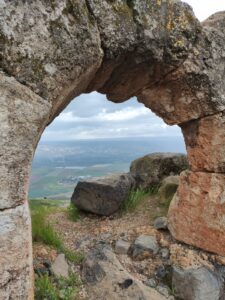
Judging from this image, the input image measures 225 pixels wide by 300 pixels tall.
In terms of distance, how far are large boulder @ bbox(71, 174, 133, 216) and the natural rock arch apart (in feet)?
7.03

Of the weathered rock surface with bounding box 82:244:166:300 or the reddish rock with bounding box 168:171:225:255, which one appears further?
the reddish rock with bounding box 168:171:225:255

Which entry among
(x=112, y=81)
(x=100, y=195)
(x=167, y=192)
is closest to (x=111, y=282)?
(x=112, y=81)

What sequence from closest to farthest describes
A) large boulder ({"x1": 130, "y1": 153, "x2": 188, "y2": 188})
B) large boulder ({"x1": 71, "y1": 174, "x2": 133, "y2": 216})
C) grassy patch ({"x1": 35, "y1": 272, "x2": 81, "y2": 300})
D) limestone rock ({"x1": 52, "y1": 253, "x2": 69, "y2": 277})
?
grassy patch ({"x1": 35, "y1": 272, "x2": 81, "y2": 300}) → limestone rock ({"x1": 52, "y1": 253, "x2": 69, "y2": 277}) → large boulder ({"x1": 71, "y1": 174, "x2": 133, "y2": 216}) → large boulder ({"x1": 130, "y1": 153, "x2": 188, "y2": 188})

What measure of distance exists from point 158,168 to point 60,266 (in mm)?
5085

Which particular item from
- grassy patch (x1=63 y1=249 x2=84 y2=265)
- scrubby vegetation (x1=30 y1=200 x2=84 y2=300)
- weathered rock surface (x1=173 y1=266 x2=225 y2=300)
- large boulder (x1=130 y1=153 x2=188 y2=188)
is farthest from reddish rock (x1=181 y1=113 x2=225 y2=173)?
large boulder (x1=130 y1=153 x2=188 y2=188)

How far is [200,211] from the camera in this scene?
569 centimetres

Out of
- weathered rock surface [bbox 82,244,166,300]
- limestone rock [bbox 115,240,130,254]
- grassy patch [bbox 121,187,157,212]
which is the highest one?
grassy patch [bbox 121,187,157,212]

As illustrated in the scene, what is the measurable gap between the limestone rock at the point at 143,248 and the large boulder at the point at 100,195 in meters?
1.98

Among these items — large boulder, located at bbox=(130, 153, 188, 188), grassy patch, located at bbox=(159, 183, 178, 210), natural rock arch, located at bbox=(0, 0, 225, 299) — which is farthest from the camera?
large boulder, located at bbox=(130, 153, 188, 188)

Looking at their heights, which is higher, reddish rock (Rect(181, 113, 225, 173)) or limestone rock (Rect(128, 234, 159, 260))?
reddish rock (Rect(181, 113, 225, 173))

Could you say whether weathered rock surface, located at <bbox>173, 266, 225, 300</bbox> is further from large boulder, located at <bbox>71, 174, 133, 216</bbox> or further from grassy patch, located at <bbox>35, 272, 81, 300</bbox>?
large boulder, located at <bbox>71, 174, 133, 216</bbox>

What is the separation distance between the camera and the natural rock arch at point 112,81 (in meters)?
2.96

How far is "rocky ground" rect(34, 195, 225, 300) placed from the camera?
5074mm

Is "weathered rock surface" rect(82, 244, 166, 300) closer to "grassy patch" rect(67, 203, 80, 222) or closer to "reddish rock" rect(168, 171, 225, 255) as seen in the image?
"reddish rock" rect(168, 171, 225, 255)
